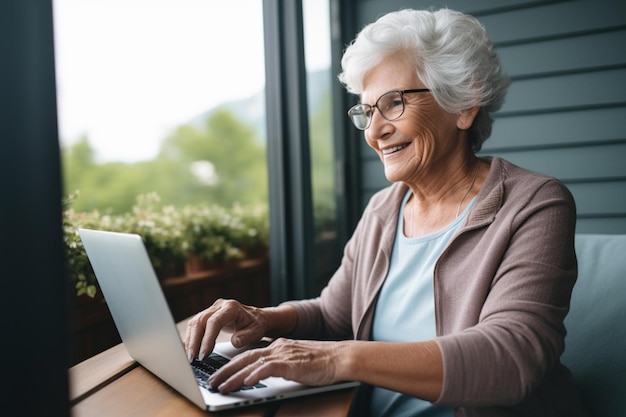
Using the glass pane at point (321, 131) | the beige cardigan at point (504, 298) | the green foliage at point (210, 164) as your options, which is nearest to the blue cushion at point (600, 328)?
the beige cardigan at point (504, 298)

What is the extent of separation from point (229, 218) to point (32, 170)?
5.85 feet

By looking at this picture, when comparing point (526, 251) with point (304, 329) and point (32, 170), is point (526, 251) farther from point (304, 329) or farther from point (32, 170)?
point (32, 170)

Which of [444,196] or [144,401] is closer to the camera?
[144,401]

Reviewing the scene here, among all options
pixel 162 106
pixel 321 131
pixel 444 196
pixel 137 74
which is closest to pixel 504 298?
pixel 444 196

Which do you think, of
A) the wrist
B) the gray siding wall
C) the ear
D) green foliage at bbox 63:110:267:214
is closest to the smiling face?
the ear

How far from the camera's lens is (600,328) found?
1365mm

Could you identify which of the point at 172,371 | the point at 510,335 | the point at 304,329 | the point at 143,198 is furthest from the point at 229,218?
the point at 510,335

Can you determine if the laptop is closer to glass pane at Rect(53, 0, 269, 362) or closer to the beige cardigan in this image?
glass pane at Rect(53, 0, 269, 362)

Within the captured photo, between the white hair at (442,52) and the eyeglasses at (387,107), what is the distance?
64mm

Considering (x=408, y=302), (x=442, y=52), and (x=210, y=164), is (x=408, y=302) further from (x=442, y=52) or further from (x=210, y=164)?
(x=210, y=164)

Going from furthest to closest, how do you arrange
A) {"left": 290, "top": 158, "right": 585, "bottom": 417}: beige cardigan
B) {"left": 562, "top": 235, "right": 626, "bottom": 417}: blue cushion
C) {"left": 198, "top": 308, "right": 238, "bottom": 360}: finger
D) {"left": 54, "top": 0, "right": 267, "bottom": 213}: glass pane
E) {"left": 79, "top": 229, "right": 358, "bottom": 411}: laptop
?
{"left": 54, "top": 0, "right": 267, "bottom": 213}: glass pane, {"left": 562, "top": 235, "right": 626, "bottom": 417}: blue cushion, {"left": 198, "top": 308, "right": 238, "bottom": 360}: finger, {"left": 290, "top": 158, "right": 585, "bottom": 417}: beige cardigan, {"left": 79, "top": 229, "right": 358, "bottom": 411}: laptop

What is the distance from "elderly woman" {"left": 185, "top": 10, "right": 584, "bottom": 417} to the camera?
0.92 metres

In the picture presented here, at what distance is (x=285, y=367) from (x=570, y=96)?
201cm

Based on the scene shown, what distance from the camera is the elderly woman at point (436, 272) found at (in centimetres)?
92
